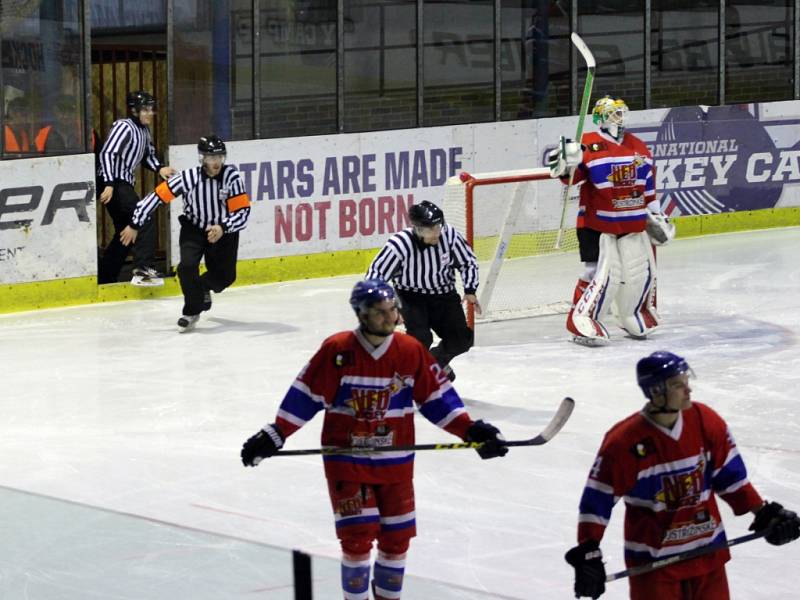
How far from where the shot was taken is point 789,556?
6047mm

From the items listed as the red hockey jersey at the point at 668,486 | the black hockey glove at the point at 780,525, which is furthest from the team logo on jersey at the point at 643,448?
the black hockey glove at the point at 780,525

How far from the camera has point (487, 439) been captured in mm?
5062

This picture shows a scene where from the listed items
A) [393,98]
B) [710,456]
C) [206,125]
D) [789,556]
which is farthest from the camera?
[393,98]

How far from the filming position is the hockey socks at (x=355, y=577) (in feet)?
16.6

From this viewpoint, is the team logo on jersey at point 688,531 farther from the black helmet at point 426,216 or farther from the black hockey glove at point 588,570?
the black helmet at point 426,216

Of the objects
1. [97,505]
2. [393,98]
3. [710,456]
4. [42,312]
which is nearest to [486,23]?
[393,98]

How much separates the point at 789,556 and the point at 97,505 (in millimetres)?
2695

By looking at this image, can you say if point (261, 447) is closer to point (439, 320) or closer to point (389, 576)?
point (389, 576)

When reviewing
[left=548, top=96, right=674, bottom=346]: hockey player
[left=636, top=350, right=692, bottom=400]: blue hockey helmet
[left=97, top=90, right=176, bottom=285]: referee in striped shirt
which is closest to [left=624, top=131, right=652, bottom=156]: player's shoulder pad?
[left=548, top=96, right=674, bottom=346]: hockey player

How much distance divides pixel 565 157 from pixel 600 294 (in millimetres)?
870

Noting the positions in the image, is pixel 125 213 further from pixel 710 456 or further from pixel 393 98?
pixel 710 456

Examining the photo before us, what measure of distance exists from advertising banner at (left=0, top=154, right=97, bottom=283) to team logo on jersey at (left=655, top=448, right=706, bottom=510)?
298 inches

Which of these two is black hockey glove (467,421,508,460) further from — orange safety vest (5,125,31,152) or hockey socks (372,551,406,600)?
orange safety vest (5,125,31,152)

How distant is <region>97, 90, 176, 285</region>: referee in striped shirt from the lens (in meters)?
11.7
